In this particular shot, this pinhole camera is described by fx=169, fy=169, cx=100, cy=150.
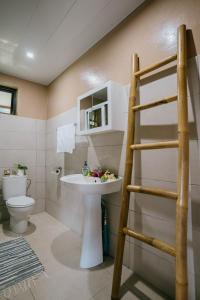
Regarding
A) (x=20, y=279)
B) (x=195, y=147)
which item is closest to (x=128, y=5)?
(x=195, y=147)

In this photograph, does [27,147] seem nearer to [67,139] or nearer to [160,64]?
[67,139]

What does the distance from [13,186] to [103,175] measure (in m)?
1.57

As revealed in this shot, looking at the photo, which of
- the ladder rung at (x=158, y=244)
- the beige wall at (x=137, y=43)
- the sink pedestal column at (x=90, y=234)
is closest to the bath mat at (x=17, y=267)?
the sink pedestal column at (x=90, y=234)

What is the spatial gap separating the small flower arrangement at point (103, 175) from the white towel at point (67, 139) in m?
0.56

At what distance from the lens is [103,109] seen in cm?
167

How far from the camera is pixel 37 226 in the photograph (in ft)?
8.02

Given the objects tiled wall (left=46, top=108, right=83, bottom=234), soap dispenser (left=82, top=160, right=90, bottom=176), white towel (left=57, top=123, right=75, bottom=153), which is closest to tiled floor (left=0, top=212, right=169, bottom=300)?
tiled wall (left=46, top=108, right=83, bottom=234)

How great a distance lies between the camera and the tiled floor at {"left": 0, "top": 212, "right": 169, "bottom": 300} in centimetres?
124

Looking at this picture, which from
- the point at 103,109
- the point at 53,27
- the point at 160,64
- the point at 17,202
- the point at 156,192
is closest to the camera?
the point at 156,192

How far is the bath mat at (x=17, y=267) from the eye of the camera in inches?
52.4

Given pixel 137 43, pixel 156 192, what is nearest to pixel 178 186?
pixel 156 192

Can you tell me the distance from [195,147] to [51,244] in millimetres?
1833

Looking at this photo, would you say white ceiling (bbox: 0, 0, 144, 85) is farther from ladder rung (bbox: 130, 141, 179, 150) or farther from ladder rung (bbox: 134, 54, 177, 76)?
ladder rung (bbox: 130, 141, 179, 150)

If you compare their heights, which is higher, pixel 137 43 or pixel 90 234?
pixel 137 43
